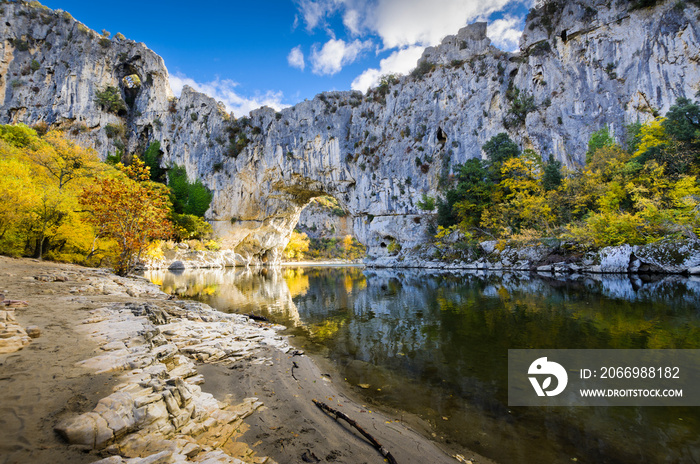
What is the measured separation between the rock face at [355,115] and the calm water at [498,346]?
69.8 ft

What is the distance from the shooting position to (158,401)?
2211 millimetres

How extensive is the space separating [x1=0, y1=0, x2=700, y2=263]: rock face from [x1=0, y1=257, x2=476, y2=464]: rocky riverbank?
29.4 meters

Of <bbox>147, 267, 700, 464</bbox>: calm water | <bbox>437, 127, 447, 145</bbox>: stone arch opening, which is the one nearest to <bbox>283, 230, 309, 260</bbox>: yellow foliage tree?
<bbox>437, 127, 447, 145</bbox>: stone arch opening

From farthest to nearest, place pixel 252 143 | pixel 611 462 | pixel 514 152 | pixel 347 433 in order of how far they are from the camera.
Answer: pixel 252 143, pixel 514 152, pixel 347 433, pixel 611 462

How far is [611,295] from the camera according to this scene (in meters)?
9.10

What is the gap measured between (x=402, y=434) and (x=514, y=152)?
1126 inches

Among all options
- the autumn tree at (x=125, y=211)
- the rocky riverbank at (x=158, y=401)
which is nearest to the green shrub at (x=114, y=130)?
the autumn tree at (x=125, y=211)

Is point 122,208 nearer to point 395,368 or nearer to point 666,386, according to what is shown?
point 395,368

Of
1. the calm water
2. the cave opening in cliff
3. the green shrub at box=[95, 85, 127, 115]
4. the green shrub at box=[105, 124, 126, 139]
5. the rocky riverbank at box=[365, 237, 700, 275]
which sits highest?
the green shrub at box=[95, 85, 127, 115]

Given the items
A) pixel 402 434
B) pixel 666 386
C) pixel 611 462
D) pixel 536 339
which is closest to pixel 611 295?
pixel 536 339

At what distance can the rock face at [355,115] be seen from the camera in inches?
960

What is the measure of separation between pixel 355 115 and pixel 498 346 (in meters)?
36.0

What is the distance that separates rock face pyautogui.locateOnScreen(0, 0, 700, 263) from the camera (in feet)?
80.0

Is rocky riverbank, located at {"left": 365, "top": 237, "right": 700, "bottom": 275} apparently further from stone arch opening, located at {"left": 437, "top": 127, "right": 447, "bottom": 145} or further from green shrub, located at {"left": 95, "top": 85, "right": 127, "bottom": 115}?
green shrub, located at {"left": 95, "top": 85, "right": 127, "bottom": 115}
